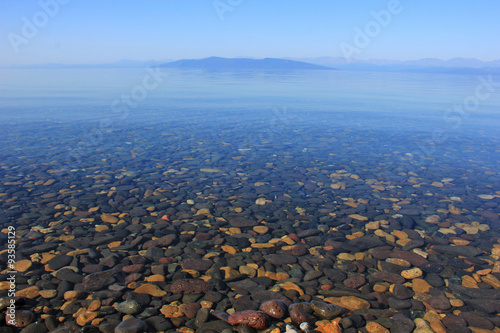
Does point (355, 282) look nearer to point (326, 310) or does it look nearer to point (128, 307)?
point (326, 310)

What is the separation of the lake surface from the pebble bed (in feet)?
0.17

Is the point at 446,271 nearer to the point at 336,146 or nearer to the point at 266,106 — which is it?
the point at 336,146

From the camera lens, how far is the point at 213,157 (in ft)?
48.6

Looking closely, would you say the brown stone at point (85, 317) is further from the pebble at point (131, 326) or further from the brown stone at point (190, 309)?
the brown stone at point (190, 309)

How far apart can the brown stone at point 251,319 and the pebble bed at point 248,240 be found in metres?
0.02

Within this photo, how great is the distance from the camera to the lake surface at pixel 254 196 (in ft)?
23.5

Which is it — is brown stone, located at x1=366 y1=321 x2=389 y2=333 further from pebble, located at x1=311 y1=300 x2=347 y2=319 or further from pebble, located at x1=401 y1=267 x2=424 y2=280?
pebble, located at x1=401 y1=267 x2=424 y2=280

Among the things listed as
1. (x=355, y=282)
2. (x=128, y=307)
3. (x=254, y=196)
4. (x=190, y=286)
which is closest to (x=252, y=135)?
(x=254, y=196)

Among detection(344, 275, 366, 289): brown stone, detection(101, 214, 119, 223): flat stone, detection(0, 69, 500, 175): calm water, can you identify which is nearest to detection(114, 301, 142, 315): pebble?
detection(101, 214, 119, 223): flat stone

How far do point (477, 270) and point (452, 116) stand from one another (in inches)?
907

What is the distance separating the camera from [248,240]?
8.05 metres

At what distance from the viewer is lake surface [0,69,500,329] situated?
7.17 m

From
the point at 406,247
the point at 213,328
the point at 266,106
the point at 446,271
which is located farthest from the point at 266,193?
the point at 266,106

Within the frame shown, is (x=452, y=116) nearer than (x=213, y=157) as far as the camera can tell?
No
